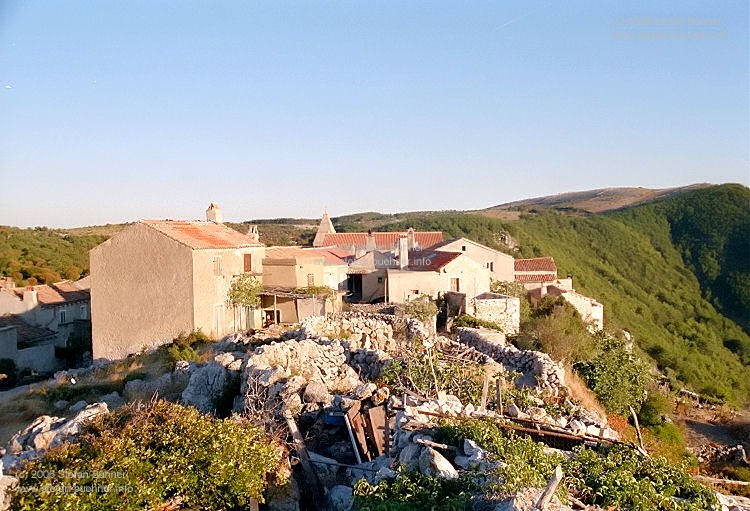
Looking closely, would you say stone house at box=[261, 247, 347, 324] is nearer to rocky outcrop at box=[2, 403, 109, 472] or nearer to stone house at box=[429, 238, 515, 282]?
stone house at box=[429, 238, 515, 282]

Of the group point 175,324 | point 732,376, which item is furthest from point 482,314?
point 732,376

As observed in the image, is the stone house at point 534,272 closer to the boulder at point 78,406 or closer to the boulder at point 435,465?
the boulder at point 78,406

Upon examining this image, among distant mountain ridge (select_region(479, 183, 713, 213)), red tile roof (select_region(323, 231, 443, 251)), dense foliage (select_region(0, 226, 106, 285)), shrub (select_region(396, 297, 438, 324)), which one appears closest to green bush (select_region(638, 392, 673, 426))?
shrub (select_region(396, 297, 438, 324))

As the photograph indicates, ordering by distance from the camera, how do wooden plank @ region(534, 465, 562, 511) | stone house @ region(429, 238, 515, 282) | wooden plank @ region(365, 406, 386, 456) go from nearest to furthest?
wooden plank @ region(534, 465, 562, 511), wooden plank @ region(365, 406, 386, 456), stone house @ region(429, 238, 515, 282)

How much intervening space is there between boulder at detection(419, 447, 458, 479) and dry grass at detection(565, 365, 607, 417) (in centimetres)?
875

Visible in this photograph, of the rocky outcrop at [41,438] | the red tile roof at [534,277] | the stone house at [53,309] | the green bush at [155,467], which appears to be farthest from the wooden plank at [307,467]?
the red tile roof at [534,277]

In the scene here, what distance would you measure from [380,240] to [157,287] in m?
22.2

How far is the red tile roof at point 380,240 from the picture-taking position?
42562 millimetres

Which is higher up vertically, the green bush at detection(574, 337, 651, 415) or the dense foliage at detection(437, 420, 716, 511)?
the dense foliage at detection(437, 420, 716, 511)

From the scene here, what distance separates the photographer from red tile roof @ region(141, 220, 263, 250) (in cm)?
2256

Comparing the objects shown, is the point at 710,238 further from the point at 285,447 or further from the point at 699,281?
the point at 285,447

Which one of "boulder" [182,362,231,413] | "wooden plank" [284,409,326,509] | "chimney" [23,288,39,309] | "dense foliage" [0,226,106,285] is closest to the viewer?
"wooden plank" [284,409,326,509]

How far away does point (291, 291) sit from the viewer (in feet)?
83.6

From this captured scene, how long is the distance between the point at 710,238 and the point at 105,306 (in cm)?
6125
